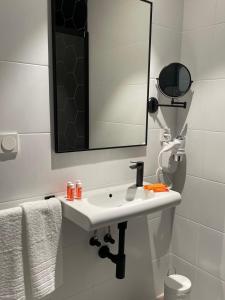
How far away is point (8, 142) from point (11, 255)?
479 millimetres

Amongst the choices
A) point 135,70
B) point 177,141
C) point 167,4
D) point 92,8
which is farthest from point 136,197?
point 167,4

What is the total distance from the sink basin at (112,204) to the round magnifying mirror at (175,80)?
2.10 ft

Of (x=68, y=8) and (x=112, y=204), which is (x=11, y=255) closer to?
(x=112, y=204)

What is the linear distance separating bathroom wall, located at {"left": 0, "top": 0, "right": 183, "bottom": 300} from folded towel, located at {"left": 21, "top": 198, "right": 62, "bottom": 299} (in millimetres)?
124

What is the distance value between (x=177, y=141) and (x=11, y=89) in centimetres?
104

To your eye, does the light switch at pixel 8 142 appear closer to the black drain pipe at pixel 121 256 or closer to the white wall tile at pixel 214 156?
the black drain pipe at pixel 121 256

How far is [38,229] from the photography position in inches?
47.9

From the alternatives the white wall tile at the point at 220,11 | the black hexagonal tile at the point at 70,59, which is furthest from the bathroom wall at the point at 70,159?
the white wall tile at the point at 220,11

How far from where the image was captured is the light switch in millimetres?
1185

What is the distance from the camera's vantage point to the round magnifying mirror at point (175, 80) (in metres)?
1.71

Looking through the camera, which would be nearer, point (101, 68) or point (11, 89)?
point (11, 89)

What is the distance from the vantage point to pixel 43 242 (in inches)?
48.9

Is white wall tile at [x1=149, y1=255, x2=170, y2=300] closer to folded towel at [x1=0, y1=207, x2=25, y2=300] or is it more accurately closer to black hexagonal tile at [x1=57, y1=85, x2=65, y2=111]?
folded towel at [x1=0, y1=207, x2=25, y2=300]

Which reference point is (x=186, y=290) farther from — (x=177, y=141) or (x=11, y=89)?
(x=11, y=89)
